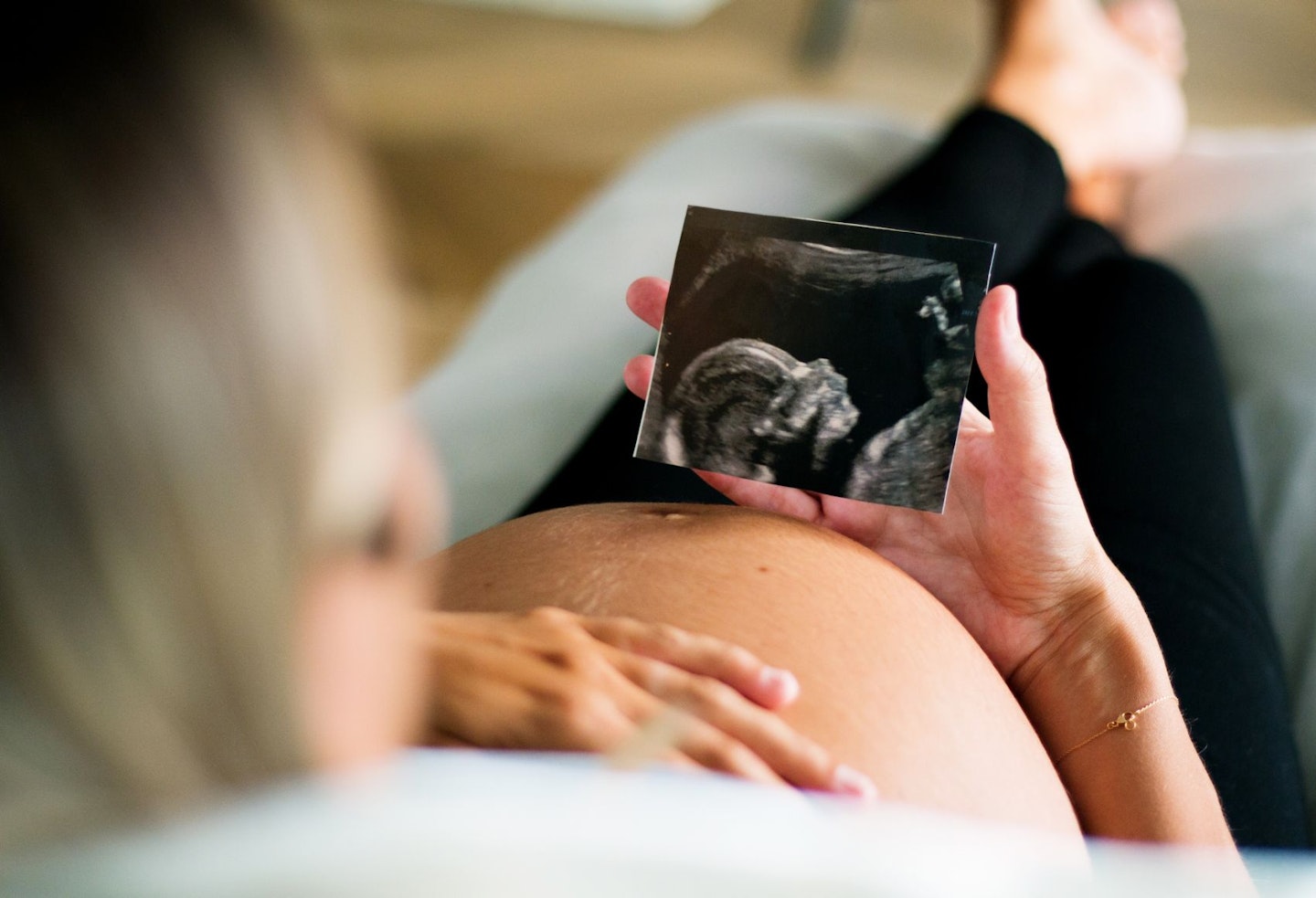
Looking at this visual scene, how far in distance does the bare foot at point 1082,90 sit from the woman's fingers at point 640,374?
2.47ft

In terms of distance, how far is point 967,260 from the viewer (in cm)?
66

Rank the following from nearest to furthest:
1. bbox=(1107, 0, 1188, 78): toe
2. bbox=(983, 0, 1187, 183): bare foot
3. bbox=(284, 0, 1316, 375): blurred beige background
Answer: bbox=(983, 0, 1187, 183): bare foot → bbox=(1107, 0, 1188, 78): toe → bbox=(284, 0, 1316, 375): blurred beige background

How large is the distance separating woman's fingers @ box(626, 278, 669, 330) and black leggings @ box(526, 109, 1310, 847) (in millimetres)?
131

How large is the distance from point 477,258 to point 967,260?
1.41 m

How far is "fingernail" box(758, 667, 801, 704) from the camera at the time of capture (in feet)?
1.82

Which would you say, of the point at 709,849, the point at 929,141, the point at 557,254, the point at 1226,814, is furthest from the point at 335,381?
the point at 929,141

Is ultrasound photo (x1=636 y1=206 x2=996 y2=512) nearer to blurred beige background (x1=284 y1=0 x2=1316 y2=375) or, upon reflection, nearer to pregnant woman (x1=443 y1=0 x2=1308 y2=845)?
pregnant woman (x1=443 y1=0 x2=1308 y2=845)

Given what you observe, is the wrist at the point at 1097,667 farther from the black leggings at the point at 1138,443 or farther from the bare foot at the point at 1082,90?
the bare foot at the point at 1082,90

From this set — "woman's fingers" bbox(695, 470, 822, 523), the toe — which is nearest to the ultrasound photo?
"woman's fingers" bbox(695, 470, 822, 523)

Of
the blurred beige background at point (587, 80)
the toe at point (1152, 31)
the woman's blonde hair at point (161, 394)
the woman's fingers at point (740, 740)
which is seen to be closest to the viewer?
the woman's blonde hair at point (161, 394)

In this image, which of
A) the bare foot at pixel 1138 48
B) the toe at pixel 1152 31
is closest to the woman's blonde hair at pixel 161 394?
the bare foot at pixel 1138 48

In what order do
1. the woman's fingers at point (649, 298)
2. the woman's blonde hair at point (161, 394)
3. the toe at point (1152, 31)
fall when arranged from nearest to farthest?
Answer: the woman's blonde hair at point (161, 394), the woman's fingers at point (649, 298), the toe at point (1152, 31)

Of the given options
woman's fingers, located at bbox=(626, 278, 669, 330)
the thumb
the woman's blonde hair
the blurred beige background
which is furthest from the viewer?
the blurred beige background

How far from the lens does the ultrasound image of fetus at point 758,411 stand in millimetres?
685
